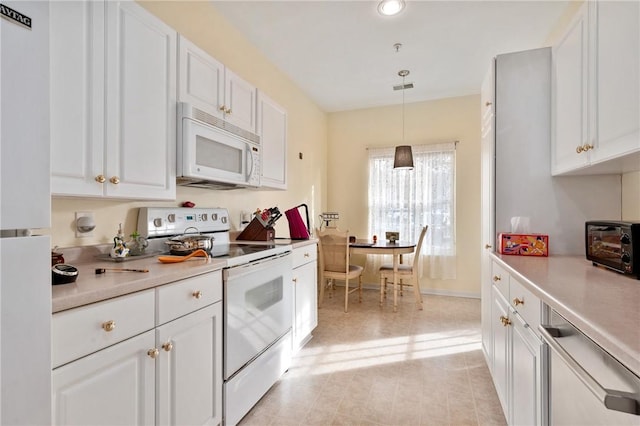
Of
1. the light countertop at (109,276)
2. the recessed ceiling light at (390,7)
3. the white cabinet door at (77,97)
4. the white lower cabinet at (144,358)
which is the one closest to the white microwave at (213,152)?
the white cabinet door at (77,97)

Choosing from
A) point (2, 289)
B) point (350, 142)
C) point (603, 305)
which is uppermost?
point (350, 142)

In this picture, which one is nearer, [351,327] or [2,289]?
[2,289]

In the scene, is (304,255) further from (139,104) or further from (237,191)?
(139,104)

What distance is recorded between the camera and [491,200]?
2.09 m

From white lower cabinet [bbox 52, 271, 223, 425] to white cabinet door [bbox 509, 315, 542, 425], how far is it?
53.5 inches

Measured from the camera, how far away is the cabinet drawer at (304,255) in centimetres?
244

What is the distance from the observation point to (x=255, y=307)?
5.83ft

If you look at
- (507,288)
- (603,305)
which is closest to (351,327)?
(507,288)

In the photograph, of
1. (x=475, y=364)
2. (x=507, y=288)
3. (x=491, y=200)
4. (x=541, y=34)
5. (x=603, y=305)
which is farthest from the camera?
(x=541, y=34)

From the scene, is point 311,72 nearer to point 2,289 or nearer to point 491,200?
point 491,200

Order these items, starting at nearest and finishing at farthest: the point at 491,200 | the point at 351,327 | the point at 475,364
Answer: the point at 491,200, the point at 475,364, the point at 351,327

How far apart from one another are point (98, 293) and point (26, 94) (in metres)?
0.58

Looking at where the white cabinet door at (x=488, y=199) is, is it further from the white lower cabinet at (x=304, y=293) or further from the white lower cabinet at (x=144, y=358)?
the white lower cabinet at (x=144, y=358)

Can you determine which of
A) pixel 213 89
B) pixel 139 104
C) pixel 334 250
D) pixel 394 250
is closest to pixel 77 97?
pixel 139 104
